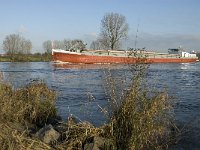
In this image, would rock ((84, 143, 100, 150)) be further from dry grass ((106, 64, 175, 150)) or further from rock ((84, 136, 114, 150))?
dry grass ((106, 64, 175, 150))

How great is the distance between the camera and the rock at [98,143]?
778 centimetres

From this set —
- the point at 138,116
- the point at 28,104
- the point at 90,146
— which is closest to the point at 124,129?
the point at 138,116

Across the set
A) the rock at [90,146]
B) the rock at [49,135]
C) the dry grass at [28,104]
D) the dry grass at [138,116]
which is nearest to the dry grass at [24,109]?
the dry grass at [28,104]

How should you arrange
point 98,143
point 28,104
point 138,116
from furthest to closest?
1. point 28,104
2. point 138,116
3. point 98,143

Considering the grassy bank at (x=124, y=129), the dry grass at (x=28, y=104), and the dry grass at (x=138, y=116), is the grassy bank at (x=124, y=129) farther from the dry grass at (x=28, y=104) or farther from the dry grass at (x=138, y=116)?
the dry grass at (x=28, y=104)

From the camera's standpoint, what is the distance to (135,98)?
27.5 feet

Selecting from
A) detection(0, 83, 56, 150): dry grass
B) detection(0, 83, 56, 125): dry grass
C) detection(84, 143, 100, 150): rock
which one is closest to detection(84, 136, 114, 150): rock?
detection(84, 143, 100, 150): rock

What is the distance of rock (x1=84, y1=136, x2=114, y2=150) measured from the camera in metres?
7.78

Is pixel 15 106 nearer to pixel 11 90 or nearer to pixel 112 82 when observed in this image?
pixel 11 90

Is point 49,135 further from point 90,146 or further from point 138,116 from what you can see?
point 138,116

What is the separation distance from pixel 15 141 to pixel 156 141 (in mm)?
3152

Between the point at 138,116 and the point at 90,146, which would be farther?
the point at 138,116

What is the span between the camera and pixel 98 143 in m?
7.93

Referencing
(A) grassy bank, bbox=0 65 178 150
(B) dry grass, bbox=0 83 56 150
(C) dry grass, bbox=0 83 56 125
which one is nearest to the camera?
(A) grassy bank, bbox=0 65 178 150
